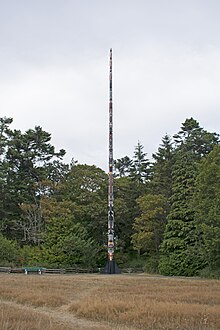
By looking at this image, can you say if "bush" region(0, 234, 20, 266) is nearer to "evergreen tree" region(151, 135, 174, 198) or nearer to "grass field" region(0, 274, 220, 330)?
"evergreen tree" region(151, 135, 174, 198)

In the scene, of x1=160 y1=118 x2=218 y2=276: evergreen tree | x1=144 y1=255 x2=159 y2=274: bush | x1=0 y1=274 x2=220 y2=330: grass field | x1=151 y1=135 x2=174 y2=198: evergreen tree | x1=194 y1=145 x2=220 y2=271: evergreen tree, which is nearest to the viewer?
x1=0 y1=274 x2=220 y2=330: grass field

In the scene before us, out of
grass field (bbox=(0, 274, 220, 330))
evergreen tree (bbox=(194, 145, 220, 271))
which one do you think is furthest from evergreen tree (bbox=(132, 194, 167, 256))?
grass field (bbox=(0, 274, 220, 330))

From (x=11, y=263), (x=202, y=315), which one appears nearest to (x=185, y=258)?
(x=11, y=263)

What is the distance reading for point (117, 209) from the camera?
164 feet

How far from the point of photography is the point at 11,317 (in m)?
11.8

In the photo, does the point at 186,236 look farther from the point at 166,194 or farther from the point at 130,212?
the point at 130,212

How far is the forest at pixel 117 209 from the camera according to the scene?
120 ft

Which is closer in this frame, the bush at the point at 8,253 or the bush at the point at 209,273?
the bush at the point at 209,273

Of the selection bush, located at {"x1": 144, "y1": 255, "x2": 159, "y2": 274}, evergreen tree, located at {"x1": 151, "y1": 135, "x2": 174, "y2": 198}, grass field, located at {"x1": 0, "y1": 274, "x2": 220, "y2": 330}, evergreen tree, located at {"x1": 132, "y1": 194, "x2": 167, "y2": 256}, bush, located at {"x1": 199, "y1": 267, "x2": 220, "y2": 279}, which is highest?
evergreen tree, located at {"x1": 151, "y1": 135, "x2": 174, "y2": 198}

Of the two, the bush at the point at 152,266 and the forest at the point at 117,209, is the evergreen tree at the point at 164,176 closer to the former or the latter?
the forest at the point at 117,209

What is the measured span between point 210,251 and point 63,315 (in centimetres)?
2047

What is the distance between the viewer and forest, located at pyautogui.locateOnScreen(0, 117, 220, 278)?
120 feet

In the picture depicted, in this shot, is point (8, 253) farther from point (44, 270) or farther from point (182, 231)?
point (182, 231)

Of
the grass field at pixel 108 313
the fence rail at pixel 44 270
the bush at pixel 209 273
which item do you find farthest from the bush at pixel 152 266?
the grass field at pixel 108 313
